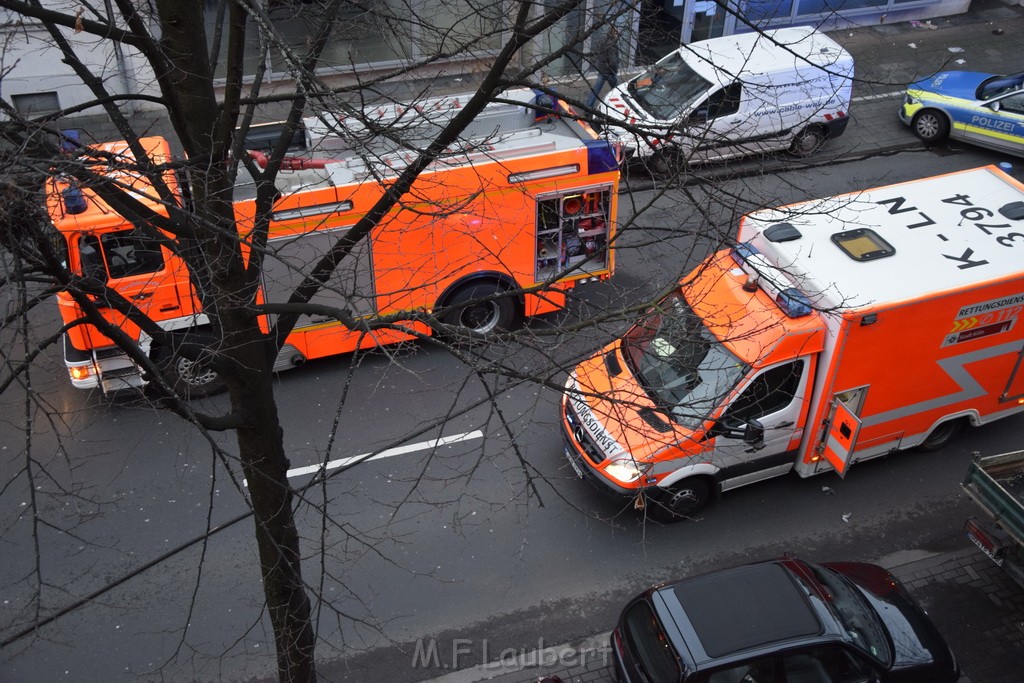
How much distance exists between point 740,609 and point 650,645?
0.73 m

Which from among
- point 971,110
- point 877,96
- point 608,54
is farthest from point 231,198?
point 877,96

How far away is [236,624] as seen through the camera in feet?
27.5

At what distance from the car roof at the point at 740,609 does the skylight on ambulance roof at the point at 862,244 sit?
308 cm

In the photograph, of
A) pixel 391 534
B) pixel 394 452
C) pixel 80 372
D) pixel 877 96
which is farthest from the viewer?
pixel 877 96

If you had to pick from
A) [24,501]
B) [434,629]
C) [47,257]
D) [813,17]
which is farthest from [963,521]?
[813,17]

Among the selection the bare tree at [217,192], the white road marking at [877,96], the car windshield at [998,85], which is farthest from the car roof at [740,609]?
the white road marking at [877,96]

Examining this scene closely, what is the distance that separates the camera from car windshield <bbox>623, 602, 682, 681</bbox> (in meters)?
6.81

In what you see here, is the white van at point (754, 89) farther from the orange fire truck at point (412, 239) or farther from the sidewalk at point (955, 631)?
the sidewalk at point (955, 631)

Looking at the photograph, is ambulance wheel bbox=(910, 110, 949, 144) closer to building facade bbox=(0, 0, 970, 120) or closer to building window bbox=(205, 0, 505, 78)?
building facade bbox=(0, 0, 970, 120)

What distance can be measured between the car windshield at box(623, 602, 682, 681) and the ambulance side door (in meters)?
1.89

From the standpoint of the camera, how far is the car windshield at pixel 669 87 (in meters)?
14.3

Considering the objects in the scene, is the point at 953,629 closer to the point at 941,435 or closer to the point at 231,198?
the point at 941,435

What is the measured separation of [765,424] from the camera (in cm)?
870

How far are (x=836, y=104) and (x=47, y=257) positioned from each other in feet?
41.2
